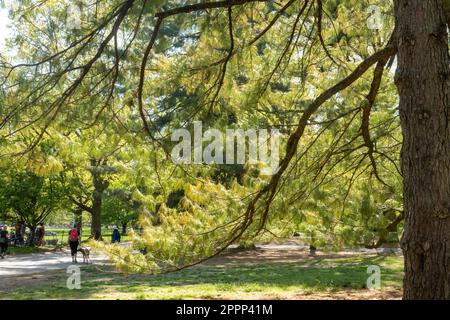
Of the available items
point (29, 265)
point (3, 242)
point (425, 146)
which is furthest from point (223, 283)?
point (3, 242)

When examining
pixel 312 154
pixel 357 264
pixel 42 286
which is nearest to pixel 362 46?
pixel 312 154

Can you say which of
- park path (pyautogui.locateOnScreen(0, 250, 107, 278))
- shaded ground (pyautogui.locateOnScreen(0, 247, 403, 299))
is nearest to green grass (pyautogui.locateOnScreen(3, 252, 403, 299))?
shaded ground (pyautogui.locateOnScreen(0, 247, 403, 299))

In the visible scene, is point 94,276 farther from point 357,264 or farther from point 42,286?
point 357,264

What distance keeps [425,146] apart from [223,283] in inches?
367

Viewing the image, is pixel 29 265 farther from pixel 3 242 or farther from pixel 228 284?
pixel 228 284

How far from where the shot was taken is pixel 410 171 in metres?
3.83

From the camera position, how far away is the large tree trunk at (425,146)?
367 cm

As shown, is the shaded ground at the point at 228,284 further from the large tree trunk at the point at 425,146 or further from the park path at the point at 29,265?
the large tree trunk at the point at 425,146

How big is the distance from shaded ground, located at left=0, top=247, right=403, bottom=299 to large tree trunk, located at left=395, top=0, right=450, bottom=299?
5.38 metres

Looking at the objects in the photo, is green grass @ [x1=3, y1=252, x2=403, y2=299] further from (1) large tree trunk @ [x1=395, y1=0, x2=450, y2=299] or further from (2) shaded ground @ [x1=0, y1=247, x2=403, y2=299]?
(1) large tree trunk @ [x1=395, y1=0, x2=450, y2=299]

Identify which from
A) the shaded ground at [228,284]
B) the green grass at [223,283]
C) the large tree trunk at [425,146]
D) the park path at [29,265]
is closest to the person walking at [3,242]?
the park path at [29,265]

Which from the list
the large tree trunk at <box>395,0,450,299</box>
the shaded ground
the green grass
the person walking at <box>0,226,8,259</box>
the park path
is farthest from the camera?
the person walking at <box>0,226,8,259</box>

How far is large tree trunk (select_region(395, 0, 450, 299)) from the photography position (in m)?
3.67

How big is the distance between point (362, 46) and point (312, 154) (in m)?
2.09
